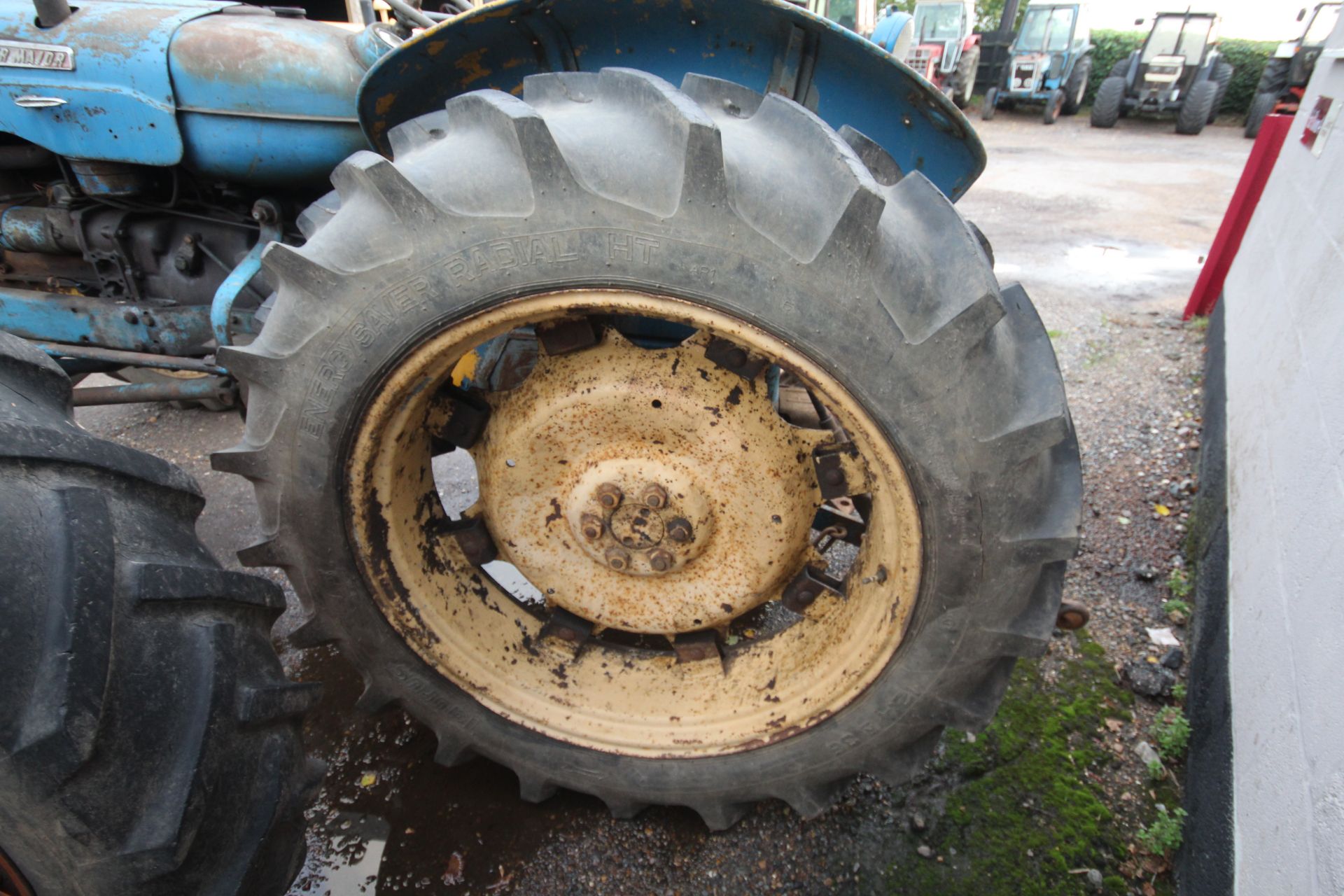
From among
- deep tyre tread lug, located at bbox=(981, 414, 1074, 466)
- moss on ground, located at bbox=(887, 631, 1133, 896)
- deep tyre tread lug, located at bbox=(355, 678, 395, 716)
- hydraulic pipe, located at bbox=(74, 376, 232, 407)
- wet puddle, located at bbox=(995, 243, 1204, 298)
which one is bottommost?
wet puddle, located at bbox=(995, 243, 1204, 298)

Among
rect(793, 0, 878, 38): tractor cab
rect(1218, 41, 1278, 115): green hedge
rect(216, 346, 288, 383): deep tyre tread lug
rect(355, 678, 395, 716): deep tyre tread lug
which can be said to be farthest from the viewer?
rect(1218, 41, 1278, 115): green hedge

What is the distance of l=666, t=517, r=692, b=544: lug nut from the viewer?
1.50 m

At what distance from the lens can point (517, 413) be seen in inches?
61.2

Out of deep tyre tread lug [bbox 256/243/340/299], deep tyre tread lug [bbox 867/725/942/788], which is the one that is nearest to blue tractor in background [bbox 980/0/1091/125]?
deep tyre tread lug [bbox 867/725/942/788]

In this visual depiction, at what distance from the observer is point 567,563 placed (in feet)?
5.47

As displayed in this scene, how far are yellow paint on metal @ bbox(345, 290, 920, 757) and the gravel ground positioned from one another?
0.30m

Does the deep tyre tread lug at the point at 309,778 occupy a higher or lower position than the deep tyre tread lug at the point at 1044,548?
lower

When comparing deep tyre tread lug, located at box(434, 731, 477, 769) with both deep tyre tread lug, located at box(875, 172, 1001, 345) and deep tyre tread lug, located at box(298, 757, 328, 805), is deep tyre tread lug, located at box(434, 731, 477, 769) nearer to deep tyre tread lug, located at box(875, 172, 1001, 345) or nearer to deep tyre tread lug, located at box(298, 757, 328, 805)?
deep tyre tread lug, located at box(298, 757, 328, 805)

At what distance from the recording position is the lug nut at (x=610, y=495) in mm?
1507

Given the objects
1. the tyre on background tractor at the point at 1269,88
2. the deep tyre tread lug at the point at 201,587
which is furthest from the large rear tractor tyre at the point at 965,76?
the deep tyre tread lug at the point at 201,587

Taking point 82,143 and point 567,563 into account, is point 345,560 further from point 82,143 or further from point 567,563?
point 82,143

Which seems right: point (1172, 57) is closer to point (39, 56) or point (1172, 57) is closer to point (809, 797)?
point (809, 797)

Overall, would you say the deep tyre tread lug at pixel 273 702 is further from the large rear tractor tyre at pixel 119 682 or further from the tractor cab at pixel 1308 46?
the tractor cab at pixel 1308 46

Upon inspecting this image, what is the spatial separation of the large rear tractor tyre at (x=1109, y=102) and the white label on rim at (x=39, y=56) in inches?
611
